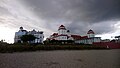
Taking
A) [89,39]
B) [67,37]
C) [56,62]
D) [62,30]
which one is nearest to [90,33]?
[89,39]

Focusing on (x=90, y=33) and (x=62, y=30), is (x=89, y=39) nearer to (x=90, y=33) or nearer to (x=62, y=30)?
(x=90, y=33)

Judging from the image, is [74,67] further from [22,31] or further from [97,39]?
[22,31]

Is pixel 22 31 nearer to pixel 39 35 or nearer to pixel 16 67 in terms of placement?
pixel 39 35

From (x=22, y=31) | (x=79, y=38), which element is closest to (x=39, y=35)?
(x=22, y=31)

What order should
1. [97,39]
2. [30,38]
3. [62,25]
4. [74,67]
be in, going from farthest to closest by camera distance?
[62,25]
[97,39]
[30,38]
[74,67]

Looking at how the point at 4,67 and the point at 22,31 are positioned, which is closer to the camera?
the point at 4,67

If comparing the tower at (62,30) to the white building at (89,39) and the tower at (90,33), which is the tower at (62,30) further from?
the tower at (90,33)

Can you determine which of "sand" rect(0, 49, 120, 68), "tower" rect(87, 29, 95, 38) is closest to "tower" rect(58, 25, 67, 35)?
"tower" rect(87, 29, 95, 38)

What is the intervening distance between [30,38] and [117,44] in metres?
34.9

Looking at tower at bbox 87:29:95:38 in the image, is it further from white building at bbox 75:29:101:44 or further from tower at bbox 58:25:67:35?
tower at bbox 58:25:67:35

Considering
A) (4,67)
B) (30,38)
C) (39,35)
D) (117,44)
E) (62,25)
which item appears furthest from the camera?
(39,35)

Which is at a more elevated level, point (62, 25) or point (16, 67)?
point (62, 25)

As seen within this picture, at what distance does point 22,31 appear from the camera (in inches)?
3543

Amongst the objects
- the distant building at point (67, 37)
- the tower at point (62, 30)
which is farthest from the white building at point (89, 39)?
the tower at point (62, 30)
